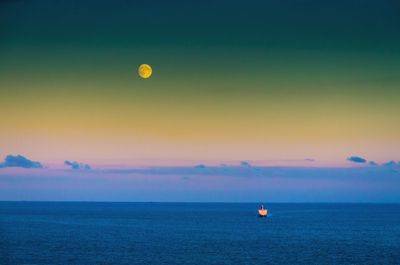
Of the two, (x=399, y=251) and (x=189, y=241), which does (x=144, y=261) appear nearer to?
(x=189, y=241)

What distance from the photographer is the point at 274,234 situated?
69.5m

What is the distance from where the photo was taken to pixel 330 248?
53.2 meters

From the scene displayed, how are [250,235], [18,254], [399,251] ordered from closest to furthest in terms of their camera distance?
[18,254], [399,251], [250,235]

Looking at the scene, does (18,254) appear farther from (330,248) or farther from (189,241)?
(330,248)

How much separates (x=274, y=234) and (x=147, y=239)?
54.7 feet

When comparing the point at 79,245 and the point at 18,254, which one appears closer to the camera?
the point at 18,254

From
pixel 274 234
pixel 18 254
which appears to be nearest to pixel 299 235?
pixel 274 234

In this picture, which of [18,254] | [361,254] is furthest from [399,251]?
[18,254]

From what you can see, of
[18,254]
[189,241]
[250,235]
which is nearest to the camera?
[18,254]

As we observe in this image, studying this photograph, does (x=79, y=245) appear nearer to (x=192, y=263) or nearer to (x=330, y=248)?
(x=192, y=263)

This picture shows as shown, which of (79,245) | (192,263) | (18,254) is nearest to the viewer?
(192,263)

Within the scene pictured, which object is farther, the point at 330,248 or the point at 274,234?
the point at 274,234

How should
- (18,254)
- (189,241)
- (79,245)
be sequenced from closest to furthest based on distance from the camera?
(18,254) → (79,245) → (189,241)

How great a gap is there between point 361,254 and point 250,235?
20.5 m
